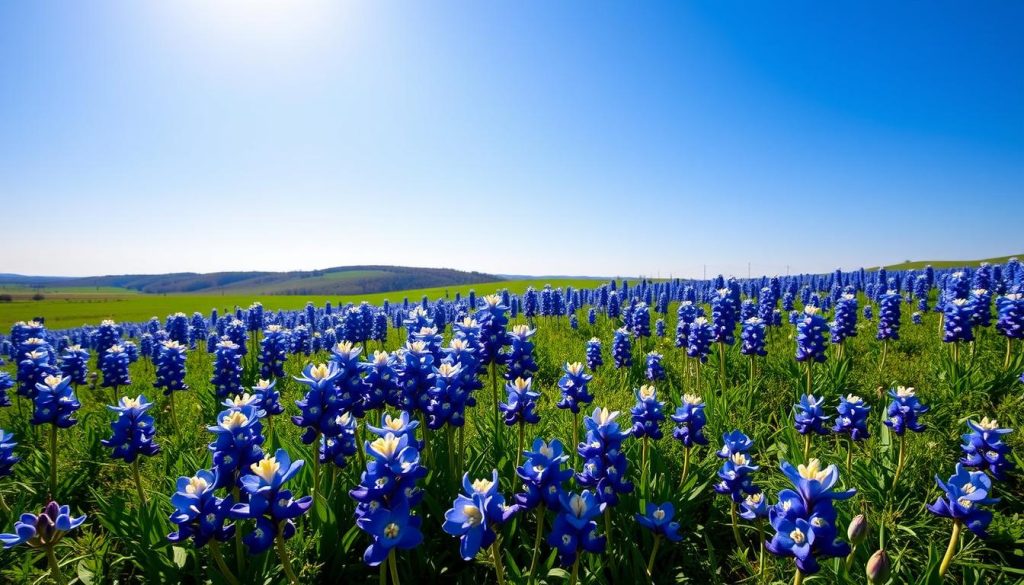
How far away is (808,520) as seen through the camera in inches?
92.5

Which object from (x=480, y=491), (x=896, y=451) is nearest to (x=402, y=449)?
(x=480, y=491)

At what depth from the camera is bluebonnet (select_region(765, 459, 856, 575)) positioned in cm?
225

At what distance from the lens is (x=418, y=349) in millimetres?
4355

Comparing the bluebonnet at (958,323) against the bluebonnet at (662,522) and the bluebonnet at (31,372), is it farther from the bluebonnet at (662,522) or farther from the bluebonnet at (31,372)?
the bluebonnet at (31,372)

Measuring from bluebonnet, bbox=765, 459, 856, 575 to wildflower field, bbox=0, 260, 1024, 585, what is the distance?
0.5 inches

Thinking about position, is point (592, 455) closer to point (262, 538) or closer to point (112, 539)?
point (262, 538)

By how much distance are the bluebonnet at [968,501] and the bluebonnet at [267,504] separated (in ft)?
13.3

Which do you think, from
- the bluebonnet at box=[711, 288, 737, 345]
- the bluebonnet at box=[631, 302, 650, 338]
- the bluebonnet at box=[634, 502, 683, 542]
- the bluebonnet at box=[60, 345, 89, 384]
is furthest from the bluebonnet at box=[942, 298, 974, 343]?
the bluebonnet at box=[60, 345, 89, 384]

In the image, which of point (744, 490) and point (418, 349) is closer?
point (744, 490)

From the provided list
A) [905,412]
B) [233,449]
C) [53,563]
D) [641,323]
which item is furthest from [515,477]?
→ [641,323]

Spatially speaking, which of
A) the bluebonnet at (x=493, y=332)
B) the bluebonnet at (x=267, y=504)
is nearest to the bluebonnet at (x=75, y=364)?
the bluebonnet at (x=493, y=332)

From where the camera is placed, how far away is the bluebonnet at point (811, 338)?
664cm

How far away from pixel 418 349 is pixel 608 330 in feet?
38.7

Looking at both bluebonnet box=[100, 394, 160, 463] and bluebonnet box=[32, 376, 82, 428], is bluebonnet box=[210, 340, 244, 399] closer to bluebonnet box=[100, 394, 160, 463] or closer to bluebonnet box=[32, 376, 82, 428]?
bluebonnet box=[32, 376, 82, 428]
